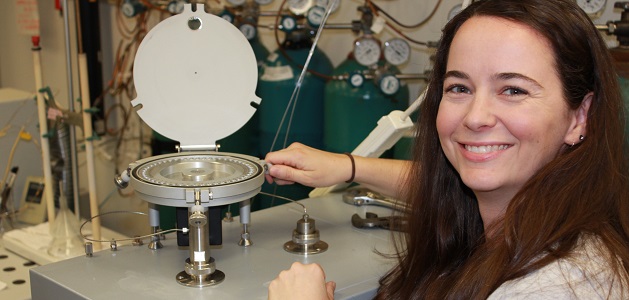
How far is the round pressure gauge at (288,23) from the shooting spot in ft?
7.33

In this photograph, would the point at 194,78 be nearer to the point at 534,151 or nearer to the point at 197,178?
the point at 197,178

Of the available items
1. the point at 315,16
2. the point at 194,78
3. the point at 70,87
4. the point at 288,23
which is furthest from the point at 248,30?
the point at 194,78

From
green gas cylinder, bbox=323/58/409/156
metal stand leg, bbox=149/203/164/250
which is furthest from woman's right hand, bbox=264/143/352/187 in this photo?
green gas cylinder, bbox=323/58/409/156

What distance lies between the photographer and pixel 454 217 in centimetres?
127

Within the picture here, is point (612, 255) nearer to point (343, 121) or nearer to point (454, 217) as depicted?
point (454, 217)

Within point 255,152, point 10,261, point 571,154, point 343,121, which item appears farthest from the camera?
point 255,152

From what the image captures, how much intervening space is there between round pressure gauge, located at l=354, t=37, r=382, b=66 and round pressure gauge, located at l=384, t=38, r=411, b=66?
0.12 feet

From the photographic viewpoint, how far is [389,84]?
2.02m

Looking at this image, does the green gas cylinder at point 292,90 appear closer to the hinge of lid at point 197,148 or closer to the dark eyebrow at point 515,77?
the hinge of lid at point 197,148

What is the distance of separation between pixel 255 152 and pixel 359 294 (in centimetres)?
128

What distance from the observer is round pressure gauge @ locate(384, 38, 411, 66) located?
206cm

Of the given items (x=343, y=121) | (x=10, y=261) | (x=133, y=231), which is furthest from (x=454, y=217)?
(x=133, y=231)

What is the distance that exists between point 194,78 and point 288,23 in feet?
3.08

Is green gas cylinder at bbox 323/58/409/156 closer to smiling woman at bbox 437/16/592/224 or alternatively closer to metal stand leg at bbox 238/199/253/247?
metal stand leg at bbox 238/199/253/247
